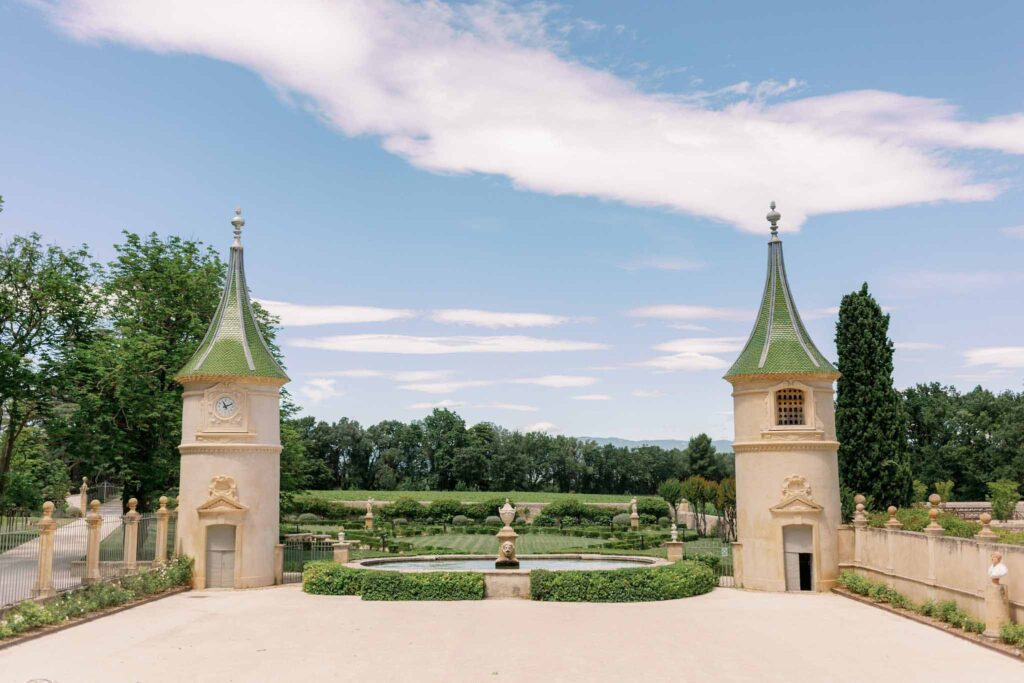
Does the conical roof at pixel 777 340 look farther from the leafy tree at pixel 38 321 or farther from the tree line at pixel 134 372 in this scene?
the leafy tree at pixel 38 321

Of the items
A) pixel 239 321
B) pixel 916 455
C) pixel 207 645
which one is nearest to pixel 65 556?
pixel 239 321

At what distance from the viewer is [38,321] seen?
36.2m

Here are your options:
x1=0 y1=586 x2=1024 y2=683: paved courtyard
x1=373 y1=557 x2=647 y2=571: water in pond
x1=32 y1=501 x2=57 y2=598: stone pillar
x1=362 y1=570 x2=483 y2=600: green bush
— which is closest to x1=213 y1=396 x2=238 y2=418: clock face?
x1=0 y1=586 x2=1024 y2=683: paved courtyard

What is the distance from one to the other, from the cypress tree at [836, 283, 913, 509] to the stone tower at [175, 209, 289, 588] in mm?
25823

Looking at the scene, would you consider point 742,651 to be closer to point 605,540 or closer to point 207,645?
point 207,645

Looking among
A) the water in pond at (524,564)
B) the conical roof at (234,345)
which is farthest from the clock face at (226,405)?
the water in pond at (524,564)

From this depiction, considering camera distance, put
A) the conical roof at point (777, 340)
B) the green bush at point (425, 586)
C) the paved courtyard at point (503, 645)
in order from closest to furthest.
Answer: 1. the paved courtyard at point (503, 645)
2. the green bush at point (425, 586)
3. the conical roof at point (777, 340)

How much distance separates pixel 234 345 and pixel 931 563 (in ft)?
75.5

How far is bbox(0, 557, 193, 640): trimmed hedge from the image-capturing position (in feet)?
67.1

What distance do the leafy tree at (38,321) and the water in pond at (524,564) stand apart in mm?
16346

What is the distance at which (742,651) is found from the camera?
724 inches

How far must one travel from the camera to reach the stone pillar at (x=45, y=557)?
72.8 ft

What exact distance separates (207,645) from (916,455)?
229 ft

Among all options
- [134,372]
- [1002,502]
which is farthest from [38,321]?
[1002,502]
